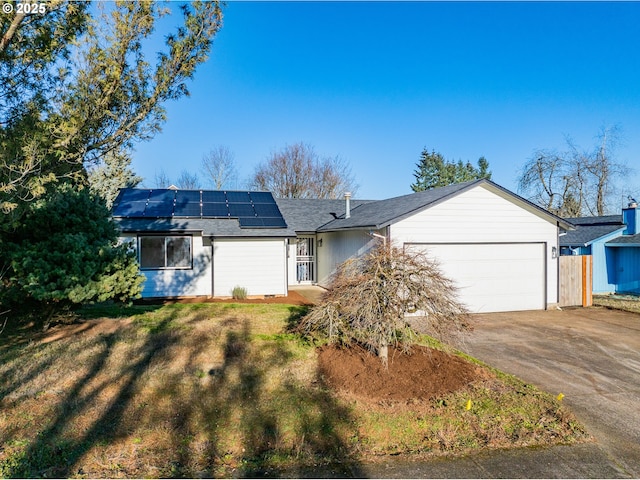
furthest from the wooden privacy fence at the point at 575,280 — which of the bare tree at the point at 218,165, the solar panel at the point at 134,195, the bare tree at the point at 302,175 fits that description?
the bare tree at the point at 218,165

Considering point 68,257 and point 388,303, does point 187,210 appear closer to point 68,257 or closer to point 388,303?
point 68,257

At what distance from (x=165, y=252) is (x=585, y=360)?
12.7 m

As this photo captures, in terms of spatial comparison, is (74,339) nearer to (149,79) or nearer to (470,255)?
(149,79)

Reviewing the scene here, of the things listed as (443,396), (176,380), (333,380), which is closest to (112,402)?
(176,380)

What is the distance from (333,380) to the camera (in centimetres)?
569

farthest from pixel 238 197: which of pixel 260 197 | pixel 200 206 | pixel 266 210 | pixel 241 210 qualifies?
pixel 200 206

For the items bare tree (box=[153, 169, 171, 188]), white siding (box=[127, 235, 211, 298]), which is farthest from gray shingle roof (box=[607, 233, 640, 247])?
bare tree (box=[153, 169, 171, 188])

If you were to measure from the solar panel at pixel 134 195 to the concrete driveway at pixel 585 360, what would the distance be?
13261mm

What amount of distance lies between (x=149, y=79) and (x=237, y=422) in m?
5.51

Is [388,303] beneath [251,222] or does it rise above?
beneath

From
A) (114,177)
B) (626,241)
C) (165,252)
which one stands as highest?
(114,177)

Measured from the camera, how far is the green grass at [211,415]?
3.90 meters

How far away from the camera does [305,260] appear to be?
18.2 meters

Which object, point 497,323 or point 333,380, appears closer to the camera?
point 333,380
